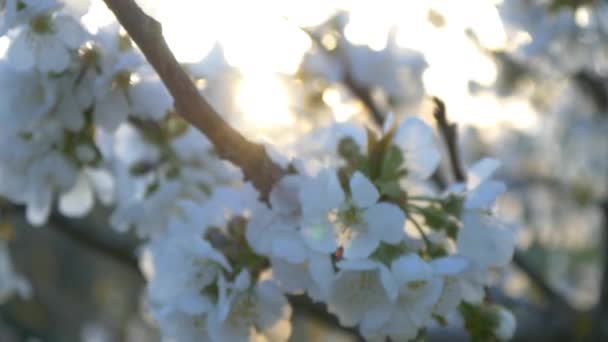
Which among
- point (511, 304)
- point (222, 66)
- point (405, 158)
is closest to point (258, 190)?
point (405, 158)

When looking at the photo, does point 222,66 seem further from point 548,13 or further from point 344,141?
point 548,13

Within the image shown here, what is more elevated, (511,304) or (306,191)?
(306,191)

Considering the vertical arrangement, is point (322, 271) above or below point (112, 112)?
below

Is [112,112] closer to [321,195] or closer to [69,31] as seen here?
[69,31]

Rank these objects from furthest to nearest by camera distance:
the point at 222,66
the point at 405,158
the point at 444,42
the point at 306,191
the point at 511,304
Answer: the point at 444,42
the point at 511,304
the point at 222,66
the point at 405,158
the point at 306,191

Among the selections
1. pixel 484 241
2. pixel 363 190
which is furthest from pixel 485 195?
pixel 363 190

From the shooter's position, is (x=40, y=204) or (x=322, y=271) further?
(x=40, y=204)

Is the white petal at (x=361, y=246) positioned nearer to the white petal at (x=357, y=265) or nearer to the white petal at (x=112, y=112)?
the white petal at (x=357, y=265)

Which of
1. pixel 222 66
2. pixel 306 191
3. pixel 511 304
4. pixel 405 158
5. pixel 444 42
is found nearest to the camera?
pixel 306 191
